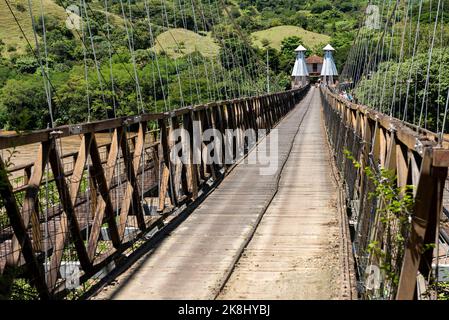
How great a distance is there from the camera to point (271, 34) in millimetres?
124688

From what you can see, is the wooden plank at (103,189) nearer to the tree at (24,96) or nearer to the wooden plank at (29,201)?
the wooden plank at (29,201)

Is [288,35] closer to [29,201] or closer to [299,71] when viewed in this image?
[299,71]

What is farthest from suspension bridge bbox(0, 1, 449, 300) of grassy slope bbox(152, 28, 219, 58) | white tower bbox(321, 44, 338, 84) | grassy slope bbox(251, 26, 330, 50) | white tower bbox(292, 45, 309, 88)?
grassy slope bbox(251, 26, 330, 50)

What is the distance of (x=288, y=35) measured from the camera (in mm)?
123250

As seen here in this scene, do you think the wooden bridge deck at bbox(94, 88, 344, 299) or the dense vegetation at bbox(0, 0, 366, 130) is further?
the dense vegetation at bbox(0, 0, 366, 130)

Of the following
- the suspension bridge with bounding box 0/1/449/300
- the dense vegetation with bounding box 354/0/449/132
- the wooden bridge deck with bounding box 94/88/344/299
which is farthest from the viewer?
the dense vegetation with bounding box 354/0/449/132

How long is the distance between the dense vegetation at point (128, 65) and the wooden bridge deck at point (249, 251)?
4.76 feet

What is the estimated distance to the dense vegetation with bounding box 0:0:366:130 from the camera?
11238 millimetres

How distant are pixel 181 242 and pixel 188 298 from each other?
1.61 m

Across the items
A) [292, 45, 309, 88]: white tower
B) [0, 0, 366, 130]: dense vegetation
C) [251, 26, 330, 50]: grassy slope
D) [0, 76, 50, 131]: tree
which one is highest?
[0, 0, 366, 130]: dense vegetation

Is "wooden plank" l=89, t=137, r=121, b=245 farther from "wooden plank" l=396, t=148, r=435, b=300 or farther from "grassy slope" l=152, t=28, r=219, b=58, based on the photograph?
"grassy slope" l=152, t=28, r=219, b=58

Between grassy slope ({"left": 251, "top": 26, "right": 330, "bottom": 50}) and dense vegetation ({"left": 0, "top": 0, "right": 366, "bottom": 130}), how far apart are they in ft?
24.2

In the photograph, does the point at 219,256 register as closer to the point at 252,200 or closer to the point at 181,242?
the point at 181,242

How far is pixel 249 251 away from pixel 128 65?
37.1m
